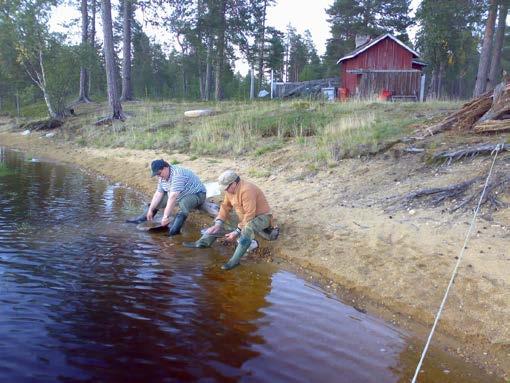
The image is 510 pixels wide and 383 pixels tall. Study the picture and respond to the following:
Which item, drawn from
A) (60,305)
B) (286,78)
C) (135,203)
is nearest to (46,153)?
(135,203)

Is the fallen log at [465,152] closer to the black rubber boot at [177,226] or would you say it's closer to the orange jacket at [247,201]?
the orange jacket at [247,201]

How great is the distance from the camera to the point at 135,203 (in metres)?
9.66

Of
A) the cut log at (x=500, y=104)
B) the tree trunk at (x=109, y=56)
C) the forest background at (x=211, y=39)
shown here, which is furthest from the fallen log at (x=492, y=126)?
the tree trunk at (x=109, y=56)

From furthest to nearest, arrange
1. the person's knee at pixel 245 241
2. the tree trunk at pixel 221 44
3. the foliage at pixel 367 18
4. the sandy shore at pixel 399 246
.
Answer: the foliage at pixel 367 18, the tree trunk at pixel 221 44, the person's knee at pixel 245 241, the sandy shore at pixel 399 246

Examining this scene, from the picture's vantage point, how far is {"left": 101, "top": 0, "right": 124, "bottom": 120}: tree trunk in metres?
18.8

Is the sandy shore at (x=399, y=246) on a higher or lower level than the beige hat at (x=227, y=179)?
lower

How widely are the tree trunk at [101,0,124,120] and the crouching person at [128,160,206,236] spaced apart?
13491 mm

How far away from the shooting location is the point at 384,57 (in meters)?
26.9

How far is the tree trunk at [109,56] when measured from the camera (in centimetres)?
1883

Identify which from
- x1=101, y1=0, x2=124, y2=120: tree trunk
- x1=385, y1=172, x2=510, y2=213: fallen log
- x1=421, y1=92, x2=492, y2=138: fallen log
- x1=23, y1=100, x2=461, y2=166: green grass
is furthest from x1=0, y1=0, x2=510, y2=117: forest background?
x1=385, y1=172, x2=510, y2=213: fallen log

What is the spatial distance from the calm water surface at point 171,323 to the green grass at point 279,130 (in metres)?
4.90

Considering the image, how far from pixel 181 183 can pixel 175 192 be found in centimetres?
20

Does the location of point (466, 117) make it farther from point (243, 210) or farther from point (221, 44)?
point (221, 44)

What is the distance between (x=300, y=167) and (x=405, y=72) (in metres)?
11.7
